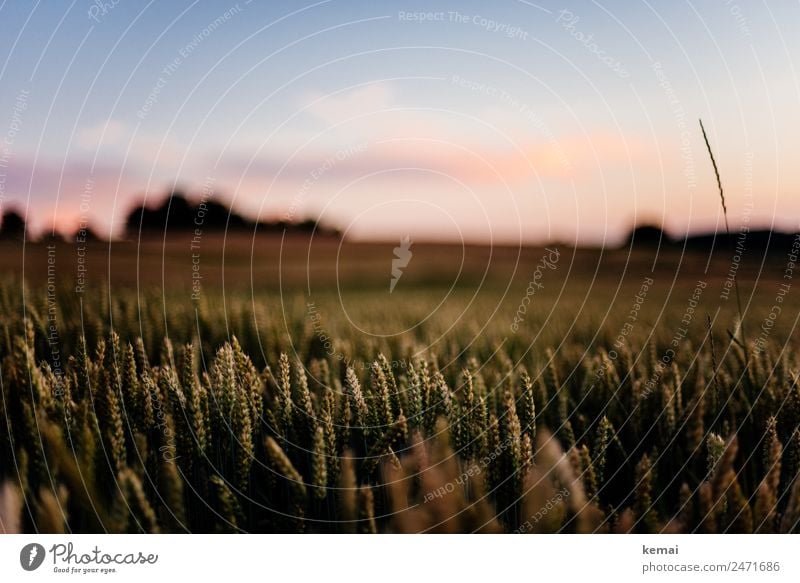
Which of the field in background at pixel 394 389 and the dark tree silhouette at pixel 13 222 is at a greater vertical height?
the dark tree silhouette at pixel 13 222

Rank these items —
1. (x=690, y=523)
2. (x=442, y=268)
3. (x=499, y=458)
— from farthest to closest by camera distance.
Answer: (x=442, y=268) < (x=690, y=523) < (x=499, y=458)

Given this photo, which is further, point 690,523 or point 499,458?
point 690,523

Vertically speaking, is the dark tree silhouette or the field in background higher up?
the dark tree silhouette

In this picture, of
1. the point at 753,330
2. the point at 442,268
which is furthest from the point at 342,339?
the point at 753,330

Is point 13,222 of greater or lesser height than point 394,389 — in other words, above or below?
above

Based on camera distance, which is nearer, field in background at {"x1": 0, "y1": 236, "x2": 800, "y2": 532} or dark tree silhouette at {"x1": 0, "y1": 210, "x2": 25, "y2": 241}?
field in background at {"x1": 0, "y1": 236, "x2": 800, "y2": 532}

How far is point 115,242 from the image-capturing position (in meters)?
1.32

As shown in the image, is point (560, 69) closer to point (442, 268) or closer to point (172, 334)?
point (442, 268)

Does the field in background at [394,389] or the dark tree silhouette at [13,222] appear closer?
the field in background at [394,389]

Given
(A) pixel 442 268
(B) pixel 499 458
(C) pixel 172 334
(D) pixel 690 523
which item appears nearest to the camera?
(B) pixel 499 458

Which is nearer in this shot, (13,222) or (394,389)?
(394,389)
